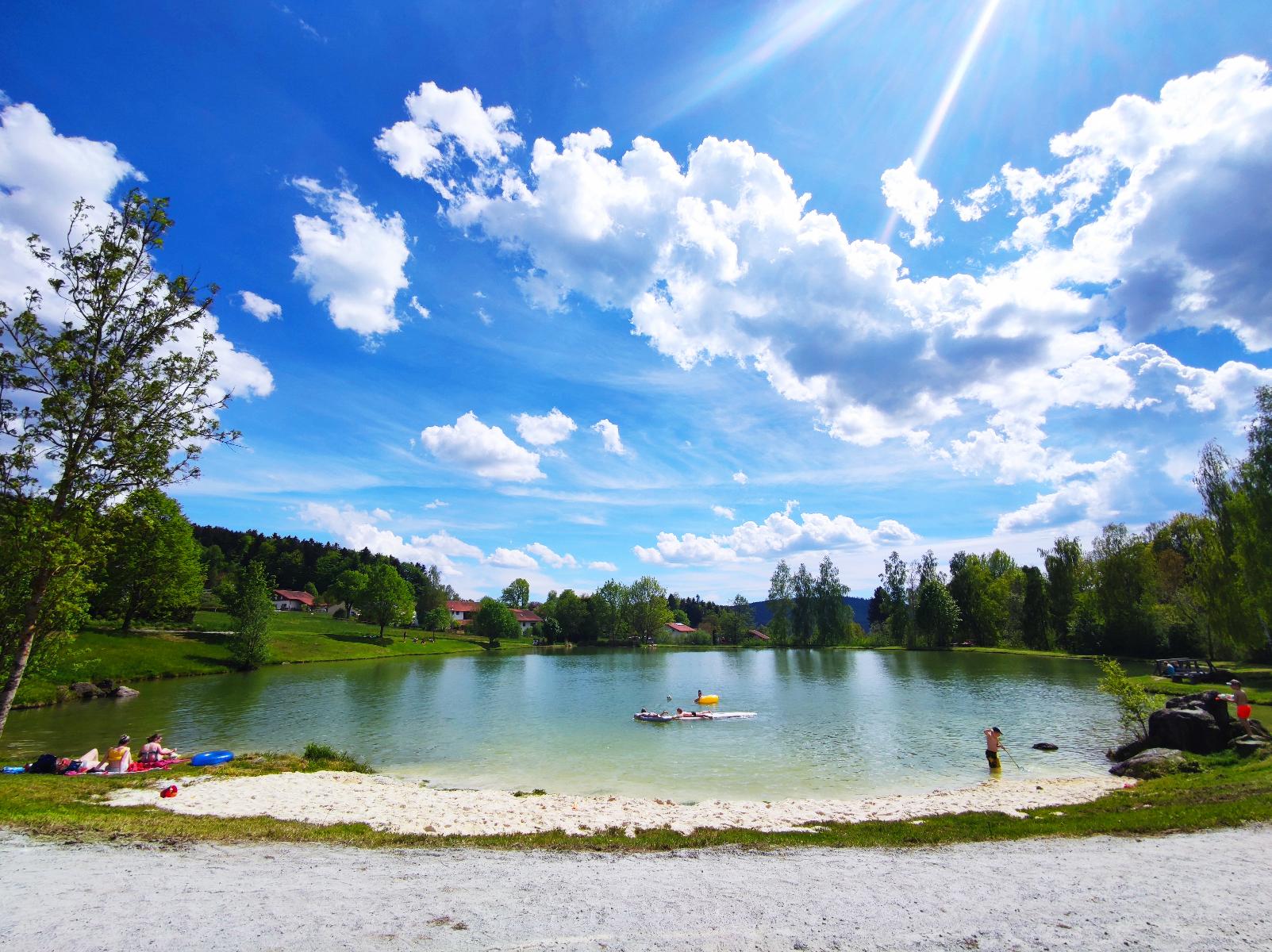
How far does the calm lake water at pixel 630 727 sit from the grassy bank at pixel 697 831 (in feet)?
24.0

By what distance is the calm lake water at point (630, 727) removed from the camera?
84.9 ft

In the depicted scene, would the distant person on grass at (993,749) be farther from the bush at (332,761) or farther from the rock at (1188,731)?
the bush at (332,761)

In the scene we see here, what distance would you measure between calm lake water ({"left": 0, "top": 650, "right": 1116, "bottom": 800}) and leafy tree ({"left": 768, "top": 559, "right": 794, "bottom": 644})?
7178cm

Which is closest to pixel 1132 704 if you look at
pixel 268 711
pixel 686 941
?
pixel 686 941

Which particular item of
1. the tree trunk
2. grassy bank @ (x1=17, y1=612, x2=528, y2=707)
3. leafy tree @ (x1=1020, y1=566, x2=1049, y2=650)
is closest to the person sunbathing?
grassy bank @ (x1=17, y1=612, x2=528, y2=707)

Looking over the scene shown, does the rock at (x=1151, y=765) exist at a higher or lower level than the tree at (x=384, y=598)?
lower

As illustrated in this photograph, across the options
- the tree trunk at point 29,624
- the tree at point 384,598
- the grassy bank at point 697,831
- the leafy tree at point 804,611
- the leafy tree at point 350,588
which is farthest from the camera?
the leafy tree at point 804,611

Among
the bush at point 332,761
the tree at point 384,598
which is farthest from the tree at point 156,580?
the bush at point 332,761

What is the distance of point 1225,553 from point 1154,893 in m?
63.6

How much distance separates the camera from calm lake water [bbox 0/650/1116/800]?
2589cm

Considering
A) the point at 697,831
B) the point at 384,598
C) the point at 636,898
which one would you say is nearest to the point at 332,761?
the point at 697,831

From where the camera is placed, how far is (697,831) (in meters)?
15.6

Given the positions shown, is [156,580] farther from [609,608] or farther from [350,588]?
[609,608]

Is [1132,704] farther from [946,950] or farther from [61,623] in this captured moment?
[61,623]
